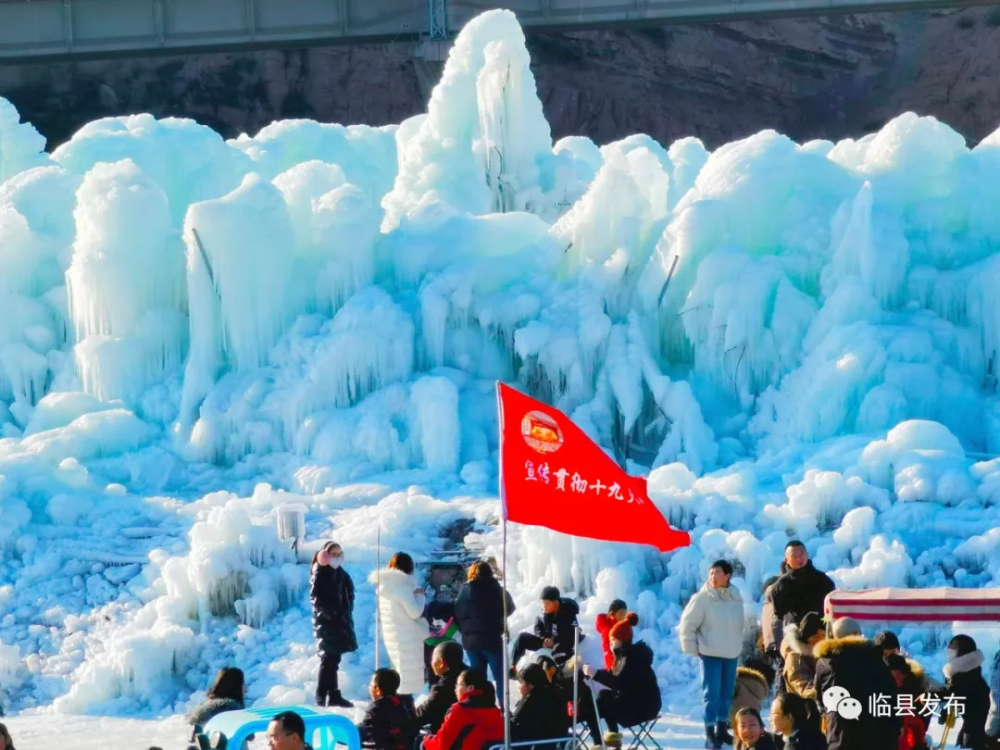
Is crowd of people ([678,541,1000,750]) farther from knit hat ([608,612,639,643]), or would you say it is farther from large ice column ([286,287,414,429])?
large ice column ([286,287,414,429])

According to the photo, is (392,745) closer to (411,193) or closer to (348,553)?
(348,553)

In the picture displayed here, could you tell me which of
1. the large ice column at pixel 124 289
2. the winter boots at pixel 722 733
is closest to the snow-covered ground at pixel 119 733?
the winter boots at pixel 722 733

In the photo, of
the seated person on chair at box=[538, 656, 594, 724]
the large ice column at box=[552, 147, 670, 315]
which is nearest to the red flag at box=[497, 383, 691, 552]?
the seated person on chair at box=[538, 656, 594, 724]

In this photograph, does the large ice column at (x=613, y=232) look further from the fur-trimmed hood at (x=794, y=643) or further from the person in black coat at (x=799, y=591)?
the fur-trimmed hood at (x=794, y=643)

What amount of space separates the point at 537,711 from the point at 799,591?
266cm

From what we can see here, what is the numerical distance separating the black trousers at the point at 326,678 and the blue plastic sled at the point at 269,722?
350 centimetres

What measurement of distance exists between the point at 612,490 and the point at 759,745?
226 centimetres

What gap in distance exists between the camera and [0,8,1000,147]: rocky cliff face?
5159cm

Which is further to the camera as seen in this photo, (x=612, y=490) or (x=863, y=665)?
(x=612, y=490)

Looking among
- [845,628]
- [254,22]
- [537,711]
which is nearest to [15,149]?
[254,22]

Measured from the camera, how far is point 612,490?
38.8ft

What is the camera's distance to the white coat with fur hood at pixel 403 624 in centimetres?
1356

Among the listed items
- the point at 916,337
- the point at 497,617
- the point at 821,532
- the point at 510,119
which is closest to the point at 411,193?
the point at 510,119

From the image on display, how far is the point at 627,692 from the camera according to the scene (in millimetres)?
12070
